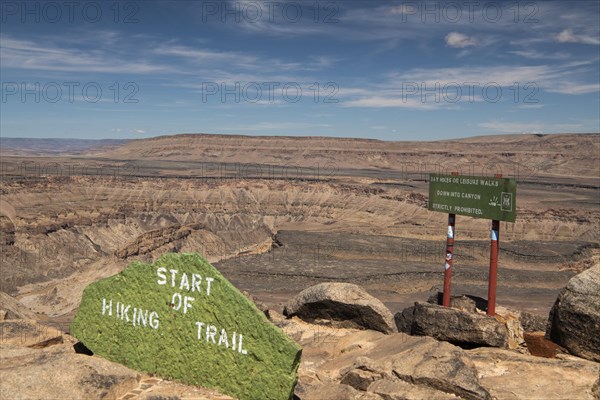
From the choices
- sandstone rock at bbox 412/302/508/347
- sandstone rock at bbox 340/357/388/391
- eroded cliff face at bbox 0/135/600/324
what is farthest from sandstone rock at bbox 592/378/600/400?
eroded cliff face at bbox 0/135/600/324

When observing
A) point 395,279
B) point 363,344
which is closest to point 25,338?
point 363,344

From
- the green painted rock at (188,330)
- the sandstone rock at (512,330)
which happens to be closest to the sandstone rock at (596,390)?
the sandstone rock at (512,330)

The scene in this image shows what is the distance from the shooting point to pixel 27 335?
8812mm

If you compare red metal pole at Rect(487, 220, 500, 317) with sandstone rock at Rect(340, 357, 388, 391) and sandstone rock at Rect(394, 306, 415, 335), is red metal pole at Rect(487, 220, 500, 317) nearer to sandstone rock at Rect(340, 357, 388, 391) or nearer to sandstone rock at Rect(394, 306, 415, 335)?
sandstone rock at Rect(394, 306, 415, 335)

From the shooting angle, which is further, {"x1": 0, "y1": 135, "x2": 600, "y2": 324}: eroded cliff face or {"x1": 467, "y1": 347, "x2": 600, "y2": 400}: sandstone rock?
{"x1": 0, "y1": 135, "x2": 600, "y2": 324}: eroded cliff face

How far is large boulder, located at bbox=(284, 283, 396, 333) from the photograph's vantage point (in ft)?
45.5

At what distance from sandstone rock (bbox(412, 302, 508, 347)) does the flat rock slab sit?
767 centimetres

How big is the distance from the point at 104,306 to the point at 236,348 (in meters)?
2.19

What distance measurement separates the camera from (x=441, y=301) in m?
14.2

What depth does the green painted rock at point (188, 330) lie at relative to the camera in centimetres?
600

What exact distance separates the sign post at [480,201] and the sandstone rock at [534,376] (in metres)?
3.37

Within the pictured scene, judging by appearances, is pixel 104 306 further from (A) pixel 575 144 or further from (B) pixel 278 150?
(A) pixel 575 144

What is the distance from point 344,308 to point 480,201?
4.71 meters

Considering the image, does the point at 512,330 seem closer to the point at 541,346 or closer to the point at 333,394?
the point at 541,346
